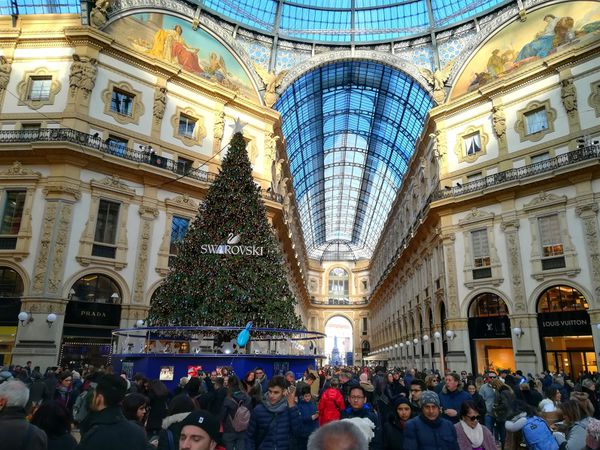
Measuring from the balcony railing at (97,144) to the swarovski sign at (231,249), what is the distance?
10.8 m

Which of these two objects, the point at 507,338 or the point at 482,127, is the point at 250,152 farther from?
the point at 507,338

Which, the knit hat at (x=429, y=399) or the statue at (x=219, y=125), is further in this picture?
the statue at (x=219, y=125)

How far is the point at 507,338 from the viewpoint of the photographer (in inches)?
942

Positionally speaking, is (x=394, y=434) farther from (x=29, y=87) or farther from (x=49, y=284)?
(x=29, y=87)

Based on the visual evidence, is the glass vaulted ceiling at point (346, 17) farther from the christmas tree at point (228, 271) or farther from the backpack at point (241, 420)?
the backpack at point (241, 420)

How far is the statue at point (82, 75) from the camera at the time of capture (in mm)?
22375

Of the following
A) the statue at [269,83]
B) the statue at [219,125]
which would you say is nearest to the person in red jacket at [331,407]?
the statue at [219,125]

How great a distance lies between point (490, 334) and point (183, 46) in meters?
25.5

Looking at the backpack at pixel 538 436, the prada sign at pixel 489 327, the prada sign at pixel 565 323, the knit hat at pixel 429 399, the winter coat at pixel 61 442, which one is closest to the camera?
the winter coat at pixel 61 442

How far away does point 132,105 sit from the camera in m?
24.5

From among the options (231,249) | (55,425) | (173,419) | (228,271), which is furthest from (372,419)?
(231,249)

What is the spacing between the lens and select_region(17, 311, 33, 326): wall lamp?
1802 centimetres

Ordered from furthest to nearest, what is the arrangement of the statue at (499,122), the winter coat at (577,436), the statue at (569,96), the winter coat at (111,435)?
1. the statue at (499,122)
2. the statue at (569,96)
3. the winter coat at (577,436)
4. the winter coat at (111,435)

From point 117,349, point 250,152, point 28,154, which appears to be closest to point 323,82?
point 250,152
